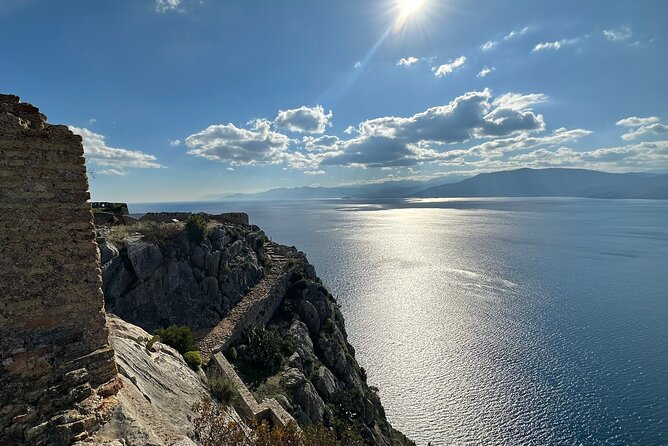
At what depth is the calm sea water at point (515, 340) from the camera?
3784 cm

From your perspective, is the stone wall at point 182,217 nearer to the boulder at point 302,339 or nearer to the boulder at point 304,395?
the boulder at point 302,339

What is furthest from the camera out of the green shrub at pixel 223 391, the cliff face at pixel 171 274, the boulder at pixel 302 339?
the boulder at pixel 302 339

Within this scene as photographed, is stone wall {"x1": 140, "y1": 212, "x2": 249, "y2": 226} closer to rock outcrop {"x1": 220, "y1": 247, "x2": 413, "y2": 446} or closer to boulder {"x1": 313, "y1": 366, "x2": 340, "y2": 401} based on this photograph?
rock outcrop {"x1": 220, "y1": 247, "x2": 413, "y2": 446}

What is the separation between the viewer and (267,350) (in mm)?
25875

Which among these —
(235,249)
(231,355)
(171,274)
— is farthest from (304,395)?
(235,249)

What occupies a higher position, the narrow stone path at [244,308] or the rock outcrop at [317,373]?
the narrow stone path at [244,308]

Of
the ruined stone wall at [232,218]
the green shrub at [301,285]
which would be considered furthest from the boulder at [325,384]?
the ruined stone wall at [232,218]

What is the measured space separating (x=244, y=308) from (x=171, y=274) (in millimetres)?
7441

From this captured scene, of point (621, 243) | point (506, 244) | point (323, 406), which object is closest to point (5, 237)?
point (323, 406)

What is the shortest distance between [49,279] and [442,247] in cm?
11412

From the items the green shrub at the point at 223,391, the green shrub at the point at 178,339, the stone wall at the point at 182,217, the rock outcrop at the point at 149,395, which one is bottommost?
the green shrub at the point at 223,391

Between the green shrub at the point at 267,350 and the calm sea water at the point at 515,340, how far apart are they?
1995 centimetres

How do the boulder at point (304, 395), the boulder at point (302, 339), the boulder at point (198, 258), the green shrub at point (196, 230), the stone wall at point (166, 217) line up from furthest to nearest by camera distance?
the stone wall at point (166, 217) → the green shrub at point (196, 230) → the boulder at point (198, 258) → the boulder at point (302, 339) → the boulder at point (304, 395)

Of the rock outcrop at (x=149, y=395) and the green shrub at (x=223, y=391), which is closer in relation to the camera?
the rock outcrop at (x=149, y=395)
